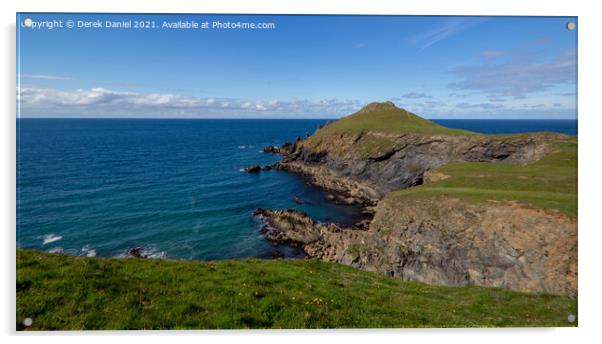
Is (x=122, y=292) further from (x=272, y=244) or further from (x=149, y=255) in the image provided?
(x=272, y=244)

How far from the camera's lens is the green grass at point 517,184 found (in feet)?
59.5

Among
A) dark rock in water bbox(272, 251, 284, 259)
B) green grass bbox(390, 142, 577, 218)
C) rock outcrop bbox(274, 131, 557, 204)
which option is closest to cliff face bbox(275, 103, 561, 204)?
rock outcrop bbox(274, 131, 557, 204)

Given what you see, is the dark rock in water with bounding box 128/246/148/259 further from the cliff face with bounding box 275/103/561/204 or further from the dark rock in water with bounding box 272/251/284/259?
the cliff face with bounding box 275/103/561/204

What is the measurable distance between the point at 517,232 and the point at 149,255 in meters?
36.0

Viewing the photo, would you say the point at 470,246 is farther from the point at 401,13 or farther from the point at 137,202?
the point at 137,202

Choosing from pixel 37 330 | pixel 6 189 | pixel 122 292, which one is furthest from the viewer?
pixel 6 189

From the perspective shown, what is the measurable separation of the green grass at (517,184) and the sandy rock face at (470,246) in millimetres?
1045

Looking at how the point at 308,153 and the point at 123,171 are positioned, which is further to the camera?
the point at 308,153

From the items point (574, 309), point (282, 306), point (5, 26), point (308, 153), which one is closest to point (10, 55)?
point (5, 26)

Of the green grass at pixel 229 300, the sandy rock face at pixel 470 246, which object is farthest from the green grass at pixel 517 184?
the green grass at pixel 229 300

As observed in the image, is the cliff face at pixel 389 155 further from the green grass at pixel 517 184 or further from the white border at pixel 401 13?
the white border at pixel 401 13

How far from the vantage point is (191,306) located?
8.91 metres

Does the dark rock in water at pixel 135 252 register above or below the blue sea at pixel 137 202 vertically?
below

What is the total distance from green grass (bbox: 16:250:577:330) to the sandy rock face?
4.11 metres
